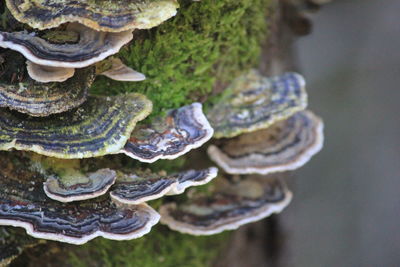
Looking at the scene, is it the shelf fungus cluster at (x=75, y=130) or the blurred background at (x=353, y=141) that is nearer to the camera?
the shelf fungus cluster at (x=75, y=130)

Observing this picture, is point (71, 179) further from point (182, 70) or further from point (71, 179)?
point (182, 70)

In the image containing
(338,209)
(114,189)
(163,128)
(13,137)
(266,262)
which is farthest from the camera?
(338,209)

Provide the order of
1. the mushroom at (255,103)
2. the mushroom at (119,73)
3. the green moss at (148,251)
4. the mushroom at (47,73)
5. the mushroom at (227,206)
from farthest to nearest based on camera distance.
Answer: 1. the green moss at (148,251)
2. the mushroom at (227,206)
3. the mushroom at (255,103)
4. the mushroom at (119,73)
5. the mushroom at (47,73)

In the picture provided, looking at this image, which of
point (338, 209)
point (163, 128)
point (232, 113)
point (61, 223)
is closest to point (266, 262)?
point (232, 113)

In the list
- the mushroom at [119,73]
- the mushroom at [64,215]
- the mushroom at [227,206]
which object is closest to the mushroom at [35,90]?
the mushroom at [119,73]

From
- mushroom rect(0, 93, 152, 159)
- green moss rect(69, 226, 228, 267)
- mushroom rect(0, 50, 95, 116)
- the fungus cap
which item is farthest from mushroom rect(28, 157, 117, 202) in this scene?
green moss rect(69, 226, 228, 267)

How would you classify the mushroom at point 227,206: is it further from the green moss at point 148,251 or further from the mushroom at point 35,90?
the mushroom at point 35,90

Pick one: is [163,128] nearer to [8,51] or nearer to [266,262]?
[8,51]
